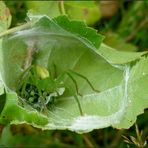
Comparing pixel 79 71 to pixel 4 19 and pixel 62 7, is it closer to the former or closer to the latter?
pixel 4 19

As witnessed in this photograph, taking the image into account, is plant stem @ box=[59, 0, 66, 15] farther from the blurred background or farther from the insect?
the insect

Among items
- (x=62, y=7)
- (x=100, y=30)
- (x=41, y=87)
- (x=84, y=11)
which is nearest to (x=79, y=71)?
(x=41, y=87)

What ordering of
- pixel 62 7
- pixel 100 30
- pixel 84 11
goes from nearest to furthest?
pixel 62 7, pixel 84 11, pixel 100 30

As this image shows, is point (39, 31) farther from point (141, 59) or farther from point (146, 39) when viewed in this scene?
point (146, 39)

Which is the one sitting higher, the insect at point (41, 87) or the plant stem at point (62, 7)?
the plant stem at point (62, 7)

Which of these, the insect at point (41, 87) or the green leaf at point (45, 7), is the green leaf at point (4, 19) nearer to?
the insect at point (41, 87)

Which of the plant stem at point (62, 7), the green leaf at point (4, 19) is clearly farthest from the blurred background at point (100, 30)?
the green leaf at point (4, 19)
